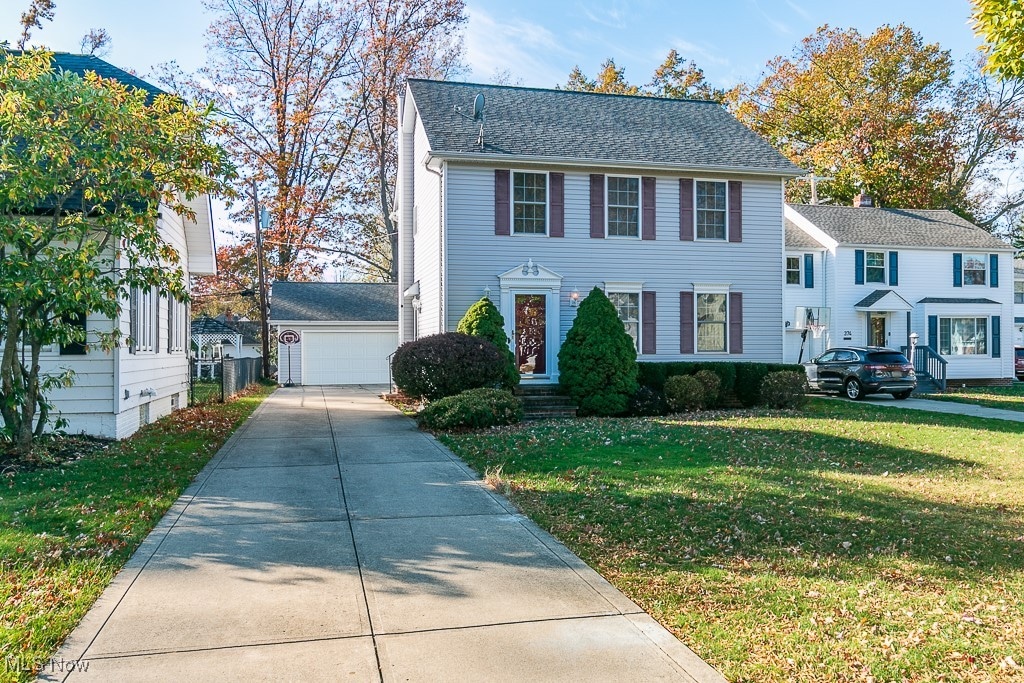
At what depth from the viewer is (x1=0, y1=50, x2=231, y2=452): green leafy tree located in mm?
9102

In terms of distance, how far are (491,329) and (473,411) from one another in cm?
336

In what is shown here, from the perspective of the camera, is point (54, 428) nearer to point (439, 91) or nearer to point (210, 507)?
point (210, 507)

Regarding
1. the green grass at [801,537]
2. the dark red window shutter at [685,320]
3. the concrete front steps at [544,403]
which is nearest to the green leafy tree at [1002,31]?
the green grass at [801,537]

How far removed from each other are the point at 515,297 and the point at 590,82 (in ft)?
81.1

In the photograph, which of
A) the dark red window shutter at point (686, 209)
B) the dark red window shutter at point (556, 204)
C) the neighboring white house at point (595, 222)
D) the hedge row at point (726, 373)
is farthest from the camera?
the dark red window shutter at point (686, 209)

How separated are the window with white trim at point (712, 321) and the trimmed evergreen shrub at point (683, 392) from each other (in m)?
2.68

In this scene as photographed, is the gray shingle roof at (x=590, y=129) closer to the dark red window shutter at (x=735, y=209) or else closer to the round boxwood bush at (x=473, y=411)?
the dark red window shutter at (x=735, y=209)

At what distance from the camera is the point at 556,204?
1828 centimetres

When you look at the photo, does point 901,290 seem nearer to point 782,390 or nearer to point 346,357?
point 782,390

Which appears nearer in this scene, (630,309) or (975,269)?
(630,309)

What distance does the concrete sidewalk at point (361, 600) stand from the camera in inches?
161

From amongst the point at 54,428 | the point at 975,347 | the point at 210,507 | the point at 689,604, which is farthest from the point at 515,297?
the point at 975,347

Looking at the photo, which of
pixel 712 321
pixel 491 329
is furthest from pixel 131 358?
pixel 712 321

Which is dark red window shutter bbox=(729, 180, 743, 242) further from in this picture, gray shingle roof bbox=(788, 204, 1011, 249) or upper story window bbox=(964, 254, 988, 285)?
upper story window bbox=(964, 254, 988, 285)
